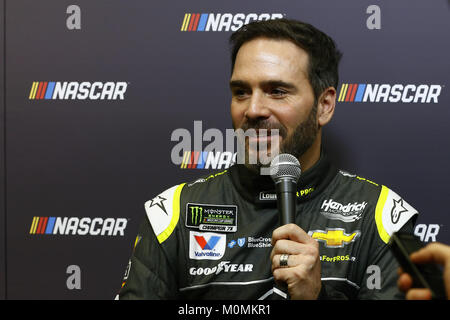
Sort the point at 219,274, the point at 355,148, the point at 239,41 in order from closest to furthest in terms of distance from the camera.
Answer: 1. the point at 219,274
2. the point at 239,41
3. the point at 355,148

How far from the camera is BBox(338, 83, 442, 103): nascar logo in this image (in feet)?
4.97

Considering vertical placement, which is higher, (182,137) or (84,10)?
(84,10)

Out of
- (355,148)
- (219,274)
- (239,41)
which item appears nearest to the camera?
(219,274)

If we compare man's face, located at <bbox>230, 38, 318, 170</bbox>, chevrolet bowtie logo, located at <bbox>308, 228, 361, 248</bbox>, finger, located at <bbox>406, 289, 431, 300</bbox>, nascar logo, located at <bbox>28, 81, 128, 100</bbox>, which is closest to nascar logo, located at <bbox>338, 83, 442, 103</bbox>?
man's face, located at <bbox>230, 38, 318, 170</bbox>

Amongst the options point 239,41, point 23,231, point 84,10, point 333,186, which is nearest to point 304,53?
point 239,41

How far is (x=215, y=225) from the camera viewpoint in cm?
→ 122

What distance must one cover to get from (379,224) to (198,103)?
0.73m

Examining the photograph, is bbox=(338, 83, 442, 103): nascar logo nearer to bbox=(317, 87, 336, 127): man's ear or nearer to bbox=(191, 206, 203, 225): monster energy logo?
bbox=(317, 87, 336, 127): man's ear

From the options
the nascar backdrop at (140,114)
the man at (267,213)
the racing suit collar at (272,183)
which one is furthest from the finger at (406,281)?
the nascar backdrop at (140,114)

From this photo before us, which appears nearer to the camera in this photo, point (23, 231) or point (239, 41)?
point (239, 41)

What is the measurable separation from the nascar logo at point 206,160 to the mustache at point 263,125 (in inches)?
15.3

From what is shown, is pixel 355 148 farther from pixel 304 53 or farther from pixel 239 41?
pixel 239 41

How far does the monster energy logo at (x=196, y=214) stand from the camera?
1228mm

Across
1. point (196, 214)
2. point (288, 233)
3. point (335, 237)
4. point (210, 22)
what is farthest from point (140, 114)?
point (288, 233)
